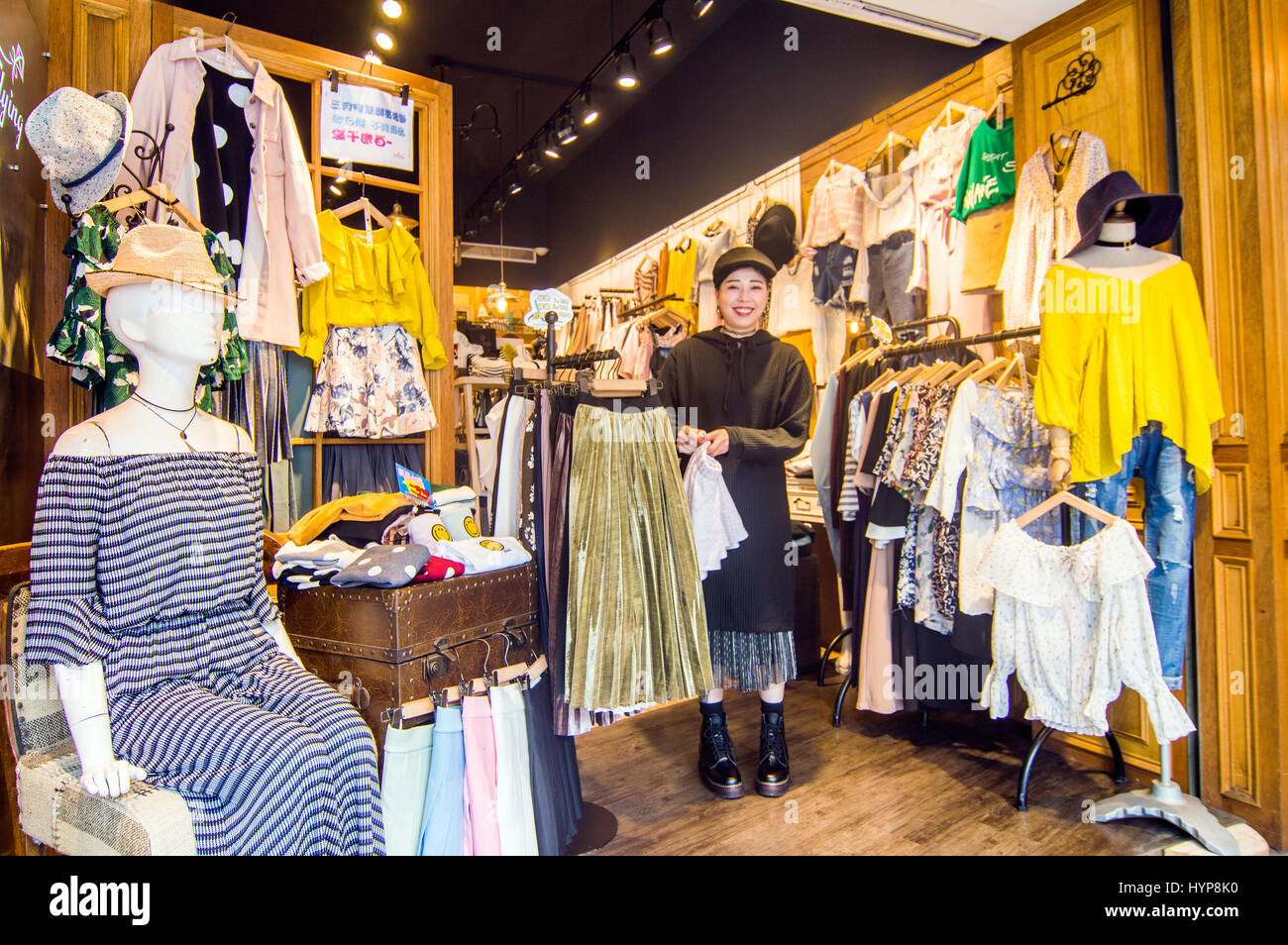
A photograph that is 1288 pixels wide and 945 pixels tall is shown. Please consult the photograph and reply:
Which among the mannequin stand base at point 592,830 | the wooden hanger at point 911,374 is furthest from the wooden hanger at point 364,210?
the mannequin stand base at point 592,830

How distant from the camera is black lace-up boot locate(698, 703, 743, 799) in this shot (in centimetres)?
243

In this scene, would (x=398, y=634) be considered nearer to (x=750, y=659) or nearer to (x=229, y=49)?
(x=750, y=659)

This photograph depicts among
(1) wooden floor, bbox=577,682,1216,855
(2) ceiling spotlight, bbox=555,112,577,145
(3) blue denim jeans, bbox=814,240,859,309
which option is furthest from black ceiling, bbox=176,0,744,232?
(1) wooden floor, bbox=577,682,1216,855

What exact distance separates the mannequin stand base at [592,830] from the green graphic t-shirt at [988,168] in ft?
9.60

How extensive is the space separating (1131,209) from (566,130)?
455cm

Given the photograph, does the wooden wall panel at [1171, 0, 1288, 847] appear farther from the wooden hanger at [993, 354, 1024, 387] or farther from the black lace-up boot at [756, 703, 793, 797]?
the black lace-up boot at [756, 703, 793, 797]

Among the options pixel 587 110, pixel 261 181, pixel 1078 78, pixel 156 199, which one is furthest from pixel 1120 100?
pixel 587 110

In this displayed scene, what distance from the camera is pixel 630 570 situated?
2.03 metres

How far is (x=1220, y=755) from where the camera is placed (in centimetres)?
223

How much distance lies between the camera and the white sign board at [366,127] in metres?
2.78

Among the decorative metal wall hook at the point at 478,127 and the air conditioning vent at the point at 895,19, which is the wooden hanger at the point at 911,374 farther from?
the decorative metal wall hook at the point at 478,127

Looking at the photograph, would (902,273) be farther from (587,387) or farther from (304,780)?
(304,780)
